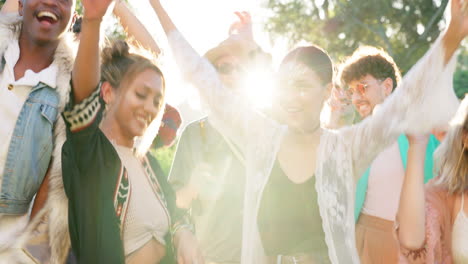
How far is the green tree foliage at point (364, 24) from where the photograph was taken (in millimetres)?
25250

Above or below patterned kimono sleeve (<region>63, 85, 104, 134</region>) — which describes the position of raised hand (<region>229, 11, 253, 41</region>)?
above

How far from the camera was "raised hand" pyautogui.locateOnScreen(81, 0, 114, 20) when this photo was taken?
260cm

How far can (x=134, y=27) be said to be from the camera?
4.27 metres

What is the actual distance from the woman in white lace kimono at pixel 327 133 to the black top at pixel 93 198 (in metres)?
0.87

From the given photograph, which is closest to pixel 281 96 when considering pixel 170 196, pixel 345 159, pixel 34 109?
pixel 345 159

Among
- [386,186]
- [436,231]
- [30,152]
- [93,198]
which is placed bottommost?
[436,231]

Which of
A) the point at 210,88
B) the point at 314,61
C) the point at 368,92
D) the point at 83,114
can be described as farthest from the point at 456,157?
the point at 83,114

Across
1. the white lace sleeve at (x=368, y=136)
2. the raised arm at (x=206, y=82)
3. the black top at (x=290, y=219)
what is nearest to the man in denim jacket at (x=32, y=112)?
the raised arm at (x=206, y=82)

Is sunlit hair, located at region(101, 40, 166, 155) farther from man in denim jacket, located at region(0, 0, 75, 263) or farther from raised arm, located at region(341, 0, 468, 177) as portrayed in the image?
raised arm, located at region(341, 0, 468, 177)

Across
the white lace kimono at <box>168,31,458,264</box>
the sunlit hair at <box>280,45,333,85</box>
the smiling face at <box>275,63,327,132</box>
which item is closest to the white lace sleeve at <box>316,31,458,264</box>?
the white lace kimono at <box>168,31,458,264</box>

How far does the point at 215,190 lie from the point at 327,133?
132 cm

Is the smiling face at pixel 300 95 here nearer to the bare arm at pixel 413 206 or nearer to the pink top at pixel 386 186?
the bare arm at pixel 413 206

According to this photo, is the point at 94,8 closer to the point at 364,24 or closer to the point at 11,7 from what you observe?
the point at 11,7

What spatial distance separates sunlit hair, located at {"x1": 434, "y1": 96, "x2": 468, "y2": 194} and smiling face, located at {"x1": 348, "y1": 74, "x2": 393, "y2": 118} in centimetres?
114
